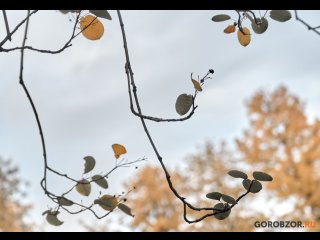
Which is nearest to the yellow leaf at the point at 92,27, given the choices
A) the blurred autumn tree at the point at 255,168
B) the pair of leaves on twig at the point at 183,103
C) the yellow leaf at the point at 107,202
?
the pair of leaves on twig at the point at 183,103

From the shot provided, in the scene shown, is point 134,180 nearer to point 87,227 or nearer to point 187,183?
point 187,183

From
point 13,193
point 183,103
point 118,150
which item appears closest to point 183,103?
point 183,103

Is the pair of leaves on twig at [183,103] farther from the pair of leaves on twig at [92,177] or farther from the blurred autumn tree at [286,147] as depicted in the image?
the blurred autumn tree at [286,147]

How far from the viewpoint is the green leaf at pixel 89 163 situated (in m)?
0.84

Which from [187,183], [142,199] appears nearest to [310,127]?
[187,183]

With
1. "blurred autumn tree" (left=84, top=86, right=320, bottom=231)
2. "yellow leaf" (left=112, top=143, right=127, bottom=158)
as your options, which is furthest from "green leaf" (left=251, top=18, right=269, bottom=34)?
"blurred autumn tree" (left=84, top=86, right=320, bottom=231)

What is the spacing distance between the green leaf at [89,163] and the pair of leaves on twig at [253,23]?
1.14ft

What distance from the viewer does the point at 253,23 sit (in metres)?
0.83

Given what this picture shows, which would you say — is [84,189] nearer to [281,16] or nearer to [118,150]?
[118,150]

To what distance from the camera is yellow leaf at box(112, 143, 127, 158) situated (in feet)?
2.69

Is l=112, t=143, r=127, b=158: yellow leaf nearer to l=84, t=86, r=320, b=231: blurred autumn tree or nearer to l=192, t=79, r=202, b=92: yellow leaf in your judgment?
l=192, t=79, r=202, b=92: yellow leaf

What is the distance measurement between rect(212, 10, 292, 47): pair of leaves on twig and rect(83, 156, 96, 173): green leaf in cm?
35
